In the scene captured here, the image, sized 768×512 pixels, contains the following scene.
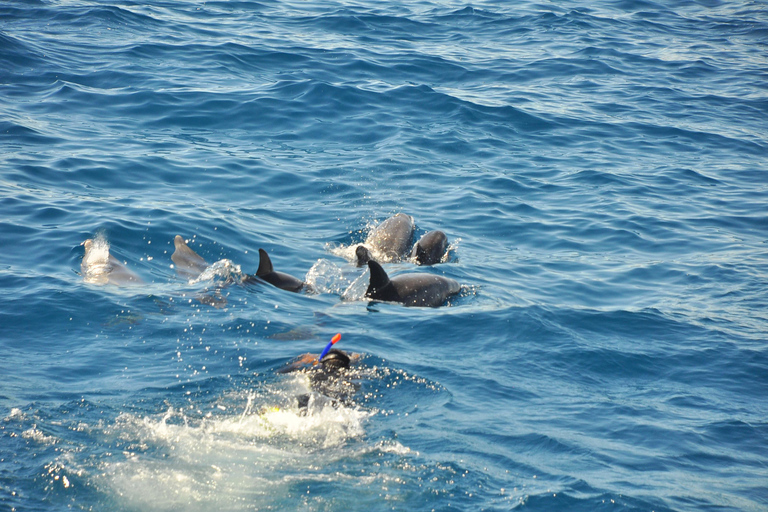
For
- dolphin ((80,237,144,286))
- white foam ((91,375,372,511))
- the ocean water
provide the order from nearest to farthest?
white foam ((91,375,372,511)) < the ocean water < dolphin ((80,237,144,286))

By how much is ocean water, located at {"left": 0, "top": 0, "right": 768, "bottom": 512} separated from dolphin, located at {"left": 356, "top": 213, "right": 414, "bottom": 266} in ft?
1.29

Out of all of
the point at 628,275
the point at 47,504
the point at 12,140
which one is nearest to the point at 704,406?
the point at 628,275

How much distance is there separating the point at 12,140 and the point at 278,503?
1140cm

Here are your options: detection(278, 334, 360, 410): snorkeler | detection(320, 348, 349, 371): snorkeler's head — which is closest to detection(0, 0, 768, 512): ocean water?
detection(278, 334, 360, 410): snorkeler

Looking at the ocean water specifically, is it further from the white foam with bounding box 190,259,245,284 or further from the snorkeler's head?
the snorkeler's head

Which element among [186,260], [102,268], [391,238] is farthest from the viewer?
[391,238]

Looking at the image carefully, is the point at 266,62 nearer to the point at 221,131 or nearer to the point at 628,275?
the point at 221,131

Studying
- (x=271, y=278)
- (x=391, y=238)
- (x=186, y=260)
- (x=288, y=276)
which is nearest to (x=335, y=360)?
(x=271, y=278)

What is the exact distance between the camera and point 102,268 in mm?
9938

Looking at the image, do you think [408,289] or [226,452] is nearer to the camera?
[226,452]

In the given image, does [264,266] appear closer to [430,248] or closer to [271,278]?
[271,278]

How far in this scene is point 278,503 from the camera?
550cm

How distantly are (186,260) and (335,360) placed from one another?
163 inches

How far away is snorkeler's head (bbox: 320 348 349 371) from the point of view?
24.0 ft
